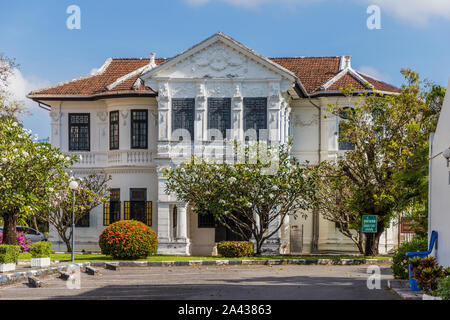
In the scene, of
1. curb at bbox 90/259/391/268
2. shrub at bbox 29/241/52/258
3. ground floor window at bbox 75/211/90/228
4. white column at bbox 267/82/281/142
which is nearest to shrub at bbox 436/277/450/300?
curb at bbox 90/259/391/268

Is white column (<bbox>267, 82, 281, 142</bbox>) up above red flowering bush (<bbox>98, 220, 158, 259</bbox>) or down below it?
above

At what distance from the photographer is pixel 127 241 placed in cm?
3062

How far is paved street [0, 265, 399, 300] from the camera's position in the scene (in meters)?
18.7

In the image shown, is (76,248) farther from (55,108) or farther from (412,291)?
(412,291)

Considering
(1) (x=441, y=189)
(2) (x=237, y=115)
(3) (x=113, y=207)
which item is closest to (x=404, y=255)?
(1) (x=441, y=189)

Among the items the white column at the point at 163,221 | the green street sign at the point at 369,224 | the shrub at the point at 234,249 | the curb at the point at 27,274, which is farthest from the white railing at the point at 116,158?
the green street sign at the point at 369,224

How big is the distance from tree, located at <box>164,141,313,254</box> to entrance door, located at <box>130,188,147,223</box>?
5.64m

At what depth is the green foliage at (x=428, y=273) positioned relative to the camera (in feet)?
56.0

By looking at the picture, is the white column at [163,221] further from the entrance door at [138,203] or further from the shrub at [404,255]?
the shrub at [404,255]

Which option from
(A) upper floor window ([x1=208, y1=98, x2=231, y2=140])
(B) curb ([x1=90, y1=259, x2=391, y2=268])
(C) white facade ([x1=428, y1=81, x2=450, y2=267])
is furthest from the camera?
(A) upper floor window ([x1=208, y1=98, x2=231, y2=140])

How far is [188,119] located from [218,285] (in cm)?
1636

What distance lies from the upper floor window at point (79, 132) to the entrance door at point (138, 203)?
147 inches

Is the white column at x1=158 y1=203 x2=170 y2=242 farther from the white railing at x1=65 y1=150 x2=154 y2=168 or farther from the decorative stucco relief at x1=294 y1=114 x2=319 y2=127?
the decorative stucco relief at x1=294 y1=114 x2=319 y2=127

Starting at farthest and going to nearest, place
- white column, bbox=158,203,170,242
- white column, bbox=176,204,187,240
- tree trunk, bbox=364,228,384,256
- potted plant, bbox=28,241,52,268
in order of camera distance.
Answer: white column, bbox=158,203,170,242
white column, bbox=176,204,187,240
tree trunk, bbox=364,228,384,256
potted plant, bbox=28,241,52,268
